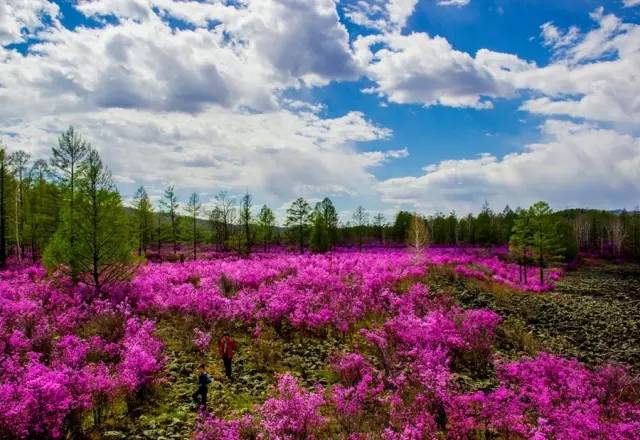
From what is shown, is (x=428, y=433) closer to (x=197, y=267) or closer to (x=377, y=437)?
(x=377, y=437)

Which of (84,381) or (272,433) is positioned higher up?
(84,381)

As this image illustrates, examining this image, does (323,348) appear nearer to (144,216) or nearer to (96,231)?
(96,231)

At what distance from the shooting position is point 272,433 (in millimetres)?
7641

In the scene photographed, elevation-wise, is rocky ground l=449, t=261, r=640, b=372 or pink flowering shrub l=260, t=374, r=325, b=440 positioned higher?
pink flowering shrub l=260, t=374, r=325, b=440

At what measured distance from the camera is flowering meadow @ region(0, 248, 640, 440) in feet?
26.6

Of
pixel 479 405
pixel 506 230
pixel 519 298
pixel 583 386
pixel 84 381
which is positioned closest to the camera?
pixel 84 381

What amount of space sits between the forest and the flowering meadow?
2.1 inches

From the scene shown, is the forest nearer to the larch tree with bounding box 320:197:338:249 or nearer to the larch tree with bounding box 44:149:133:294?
the larch tree with bounding box 44:149:133:294

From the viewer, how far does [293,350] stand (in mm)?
14438

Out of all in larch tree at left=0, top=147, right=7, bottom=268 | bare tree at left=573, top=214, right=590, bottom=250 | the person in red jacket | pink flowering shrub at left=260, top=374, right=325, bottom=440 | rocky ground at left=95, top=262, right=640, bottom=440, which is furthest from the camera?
bare tree at left=573, top=214, right=590, bottom=250

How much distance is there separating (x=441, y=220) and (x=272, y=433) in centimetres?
9836

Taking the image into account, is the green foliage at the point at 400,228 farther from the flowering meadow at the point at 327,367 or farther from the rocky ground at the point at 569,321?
the flowering meadow at the point at 327,367

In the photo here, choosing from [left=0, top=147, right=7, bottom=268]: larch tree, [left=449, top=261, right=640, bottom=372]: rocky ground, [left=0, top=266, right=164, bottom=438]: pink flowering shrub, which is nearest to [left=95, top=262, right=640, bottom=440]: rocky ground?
[left=449, top=261, right=640, bottom=372]: rocky ground

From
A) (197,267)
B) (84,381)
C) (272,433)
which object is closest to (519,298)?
(197,267)
